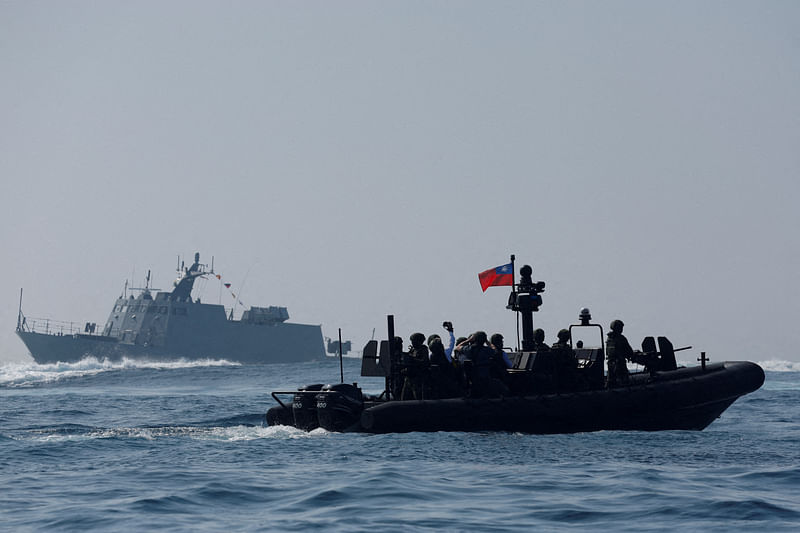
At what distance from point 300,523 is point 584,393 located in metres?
9.54

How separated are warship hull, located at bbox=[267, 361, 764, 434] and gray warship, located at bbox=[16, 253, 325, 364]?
66.6m

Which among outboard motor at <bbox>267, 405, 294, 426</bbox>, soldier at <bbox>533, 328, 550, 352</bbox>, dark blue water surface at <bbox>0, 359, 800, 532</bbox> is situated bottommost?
dark blue water surface at <bbox>0, 359, 800, 532</bbox>

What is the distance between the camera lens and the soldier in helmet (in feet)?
60.2

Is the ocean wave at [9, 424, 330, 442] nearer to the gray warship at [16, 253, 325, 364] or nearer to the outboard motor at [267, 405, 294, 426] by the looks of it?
the outboard motor at [267, 405, 294, 426]

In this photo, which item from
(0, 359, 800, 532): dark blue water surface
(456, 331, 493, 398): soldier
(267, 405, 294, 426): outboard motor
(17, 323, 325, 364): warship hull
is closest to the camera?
(0, 359, 800, 532): dark blue water surface

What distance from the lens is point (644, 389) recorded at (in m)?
18.1

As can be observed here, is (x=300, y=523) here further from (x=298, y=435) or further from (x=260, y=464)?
(x=298, y=435)

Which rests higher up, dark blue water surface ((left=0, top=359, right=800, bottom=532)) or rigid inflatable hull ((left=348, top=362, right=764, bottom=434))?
rigid inflatable hull ((left=348, top=362, right=764, bottom=434))

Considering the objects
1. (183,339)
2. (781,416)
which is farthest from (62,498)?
(183,339)

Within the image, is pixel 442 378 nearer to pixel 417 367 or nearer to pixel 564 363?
pixel 417 367

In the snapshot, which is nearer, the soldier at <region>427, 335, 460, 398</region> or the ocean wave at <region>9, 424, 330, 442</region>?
the ocean wave at <region>9, 424, 330, 442</region>

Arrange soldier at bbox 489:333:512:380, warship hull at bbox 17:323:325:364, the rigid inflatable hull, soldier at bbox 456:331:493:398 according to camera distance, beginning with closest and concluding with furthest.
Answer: the rigid inflatable hull
soldier at bbox 456:331:493:398
soldier at bbox 489:333:512:380
warship hull at bbox 17:323:325:364

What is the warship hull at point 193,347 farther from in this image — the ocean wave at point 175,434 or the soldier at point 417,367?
the soldier at point 417,367

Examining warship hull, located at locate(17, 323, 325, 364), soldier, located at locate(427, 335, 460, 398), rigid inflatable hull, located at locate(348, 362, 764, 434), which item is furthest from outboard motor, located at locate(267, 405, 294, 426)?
warship hull, located at locate(17, 323, 325, 364)
